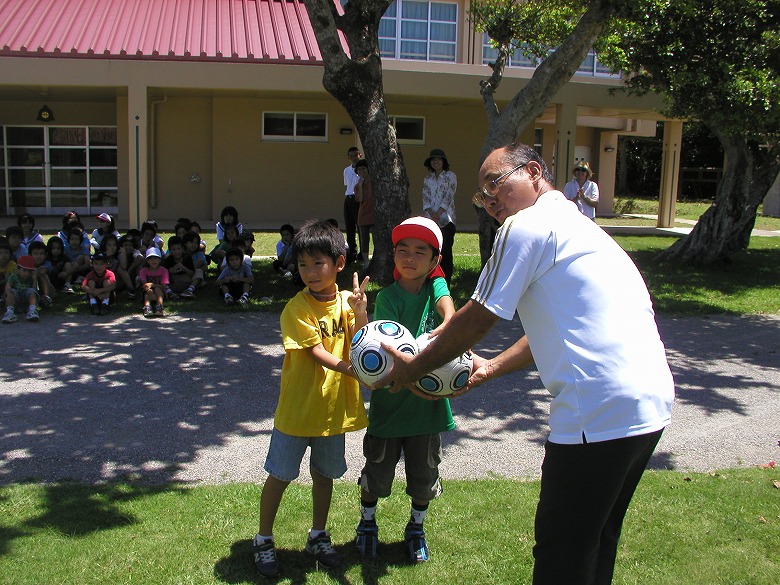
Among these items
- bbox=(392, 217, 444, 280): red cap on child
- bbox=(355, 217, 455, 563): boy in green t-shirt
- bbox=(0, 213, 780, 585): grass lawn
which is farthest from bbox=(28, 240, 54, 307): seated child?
bbox=(392, 217, 444, 280): red cap on child

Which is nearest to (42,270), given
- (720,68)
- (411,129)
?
(720,68)

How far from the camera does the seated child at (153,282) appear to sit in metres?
9.30

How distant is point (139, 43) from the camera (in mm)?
17141

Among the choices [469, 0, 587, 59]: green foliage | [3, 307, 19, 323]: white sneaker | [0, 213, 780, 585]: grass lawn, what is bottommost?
[0, 213, 780, 585]: grass lawn

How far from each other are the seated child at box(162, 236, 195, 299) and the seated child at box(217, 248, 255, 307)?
44cm

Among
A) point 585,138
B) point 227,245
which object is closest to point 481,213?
point 227,245

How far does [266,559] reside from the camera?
3619 mm

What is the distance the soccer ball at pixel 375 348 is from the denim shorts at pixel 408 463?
486 mm

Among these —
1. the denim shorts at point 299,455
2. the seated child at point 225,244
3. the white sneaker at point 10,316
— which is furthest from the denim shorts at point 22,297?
the denim shorts at point 299,455

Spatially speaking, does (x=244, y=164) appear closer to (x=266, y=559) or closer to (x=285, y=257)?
(x=285, y=257)

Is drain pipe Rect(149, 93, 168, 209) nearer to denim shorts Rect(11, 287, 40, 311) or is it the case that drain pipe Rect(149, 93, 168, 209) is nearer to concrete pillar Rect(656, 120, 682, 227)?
denim shorts Rect(11, 287, 40, 311)

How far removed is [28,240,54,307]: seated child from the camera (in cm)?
944

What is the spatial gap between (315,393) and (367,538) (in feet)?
2.59

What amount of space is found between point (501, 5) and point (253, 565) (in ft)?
44.8
